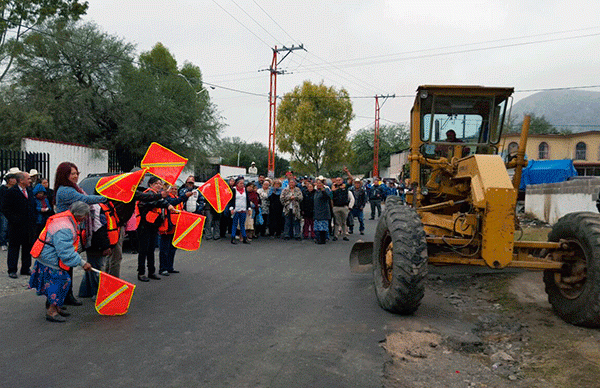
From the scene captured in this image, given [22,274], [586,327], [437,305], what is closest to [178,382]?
[437,305]

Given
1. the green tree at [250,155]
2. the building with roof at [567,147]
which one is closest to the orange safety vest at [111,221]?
the building with roof at [567,147]

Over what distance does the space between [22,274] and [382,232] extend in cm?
624

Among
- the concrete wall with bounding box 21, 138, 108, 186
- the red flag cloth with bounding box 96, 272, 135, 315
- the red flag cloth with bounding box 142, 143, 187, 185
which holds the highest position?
the concrete wall with bounding box 21, 138, 108, 186

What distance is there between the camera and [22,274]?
27.3ft

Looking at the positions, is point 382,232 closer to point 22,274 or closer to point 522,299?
point 522,299

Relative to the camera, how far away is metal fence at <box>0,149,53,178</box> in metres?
13.8

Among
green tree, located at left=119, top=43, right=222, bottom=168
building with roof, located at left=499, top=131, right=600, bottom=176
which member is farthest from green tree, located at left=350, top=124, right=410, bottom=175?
green tree, located at left=119, top=43, right=222, bottom=168

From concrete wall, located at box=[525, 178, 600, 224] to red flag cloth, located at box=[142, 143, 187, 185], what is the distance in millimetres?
10278

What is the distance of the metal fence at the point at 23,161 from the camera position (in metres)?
13.8

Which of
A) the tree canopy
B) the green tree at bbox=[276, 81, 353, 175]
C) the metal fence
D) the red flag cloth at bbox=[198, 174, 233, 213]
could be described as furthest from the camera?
the green tree at bbox=[276, 81, 353, 175]

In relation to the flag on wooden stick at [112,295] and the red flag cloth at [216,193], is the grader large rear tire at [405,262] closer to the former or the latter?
the flag on wooden stick at [112,295]

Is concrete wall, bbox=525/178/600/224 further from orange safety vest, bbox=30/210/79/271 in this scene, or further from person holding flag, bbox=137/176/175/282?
orange safety vest, bbox=30/210/79/271

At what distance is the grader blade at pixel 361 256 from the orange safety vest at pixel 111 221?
3.56 meters

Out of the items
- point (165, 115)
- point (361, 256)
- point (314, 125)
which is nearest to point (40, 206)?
point (361, 256)
